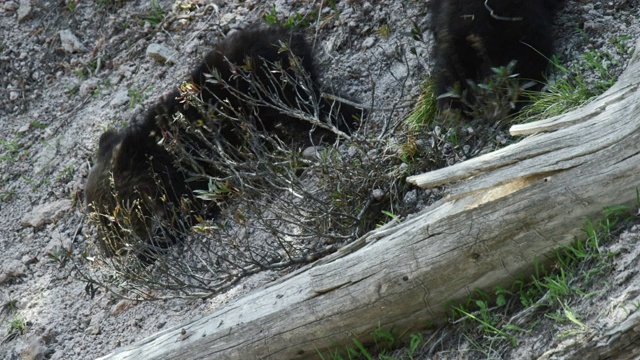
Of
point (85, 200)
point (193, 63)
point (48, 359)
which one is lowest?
point (48, 359)

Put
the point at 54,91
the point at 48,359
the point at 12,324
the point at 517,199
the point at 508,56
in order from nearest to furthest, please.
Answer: the point at 517,199 < the point at 508,56 < the point at 48,359 < the point at 12,324 < the point at 54,91

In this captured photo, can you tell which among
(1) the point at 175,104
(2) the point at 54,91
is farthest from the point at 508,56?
(2) the point at 54,91

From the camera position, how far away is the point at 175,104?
6633mm

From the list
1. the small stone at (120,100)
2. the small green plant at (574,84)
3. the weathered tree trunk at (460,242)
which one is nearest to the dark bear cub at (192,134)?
the small stone at (120,100)

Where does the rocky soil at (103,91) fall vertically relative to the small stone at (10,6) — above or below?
below

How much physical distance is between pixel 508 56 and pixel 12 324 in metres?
3.78

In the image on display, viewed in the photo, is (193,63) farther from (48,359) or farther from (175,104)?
(48,359)

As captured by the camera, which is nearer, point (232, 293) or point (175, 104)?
point (232, 293)

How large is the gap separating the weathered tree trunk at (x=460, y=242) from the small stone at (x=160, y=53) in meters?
4.15

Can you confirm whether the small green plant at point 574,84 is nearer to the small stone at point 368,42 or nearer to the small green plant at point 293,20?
the small stone at point 368,42

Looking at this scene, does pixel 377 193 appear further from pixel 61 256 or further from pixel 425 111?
pixel 61 256

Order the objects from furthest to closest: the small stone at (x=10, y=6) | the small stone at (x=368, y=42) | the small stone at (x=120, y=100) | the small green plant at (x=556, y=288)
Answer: the small stone at (x=10, y=6)
the small stone at (x=120, y=100)
the small stone at (x=368, y=42)
the small green plant at (x=556, y=288)

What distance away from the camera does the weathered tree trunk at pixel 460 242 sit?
11.1ft

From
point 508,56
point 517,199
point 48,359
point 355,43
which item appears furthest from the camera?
point 355,43
